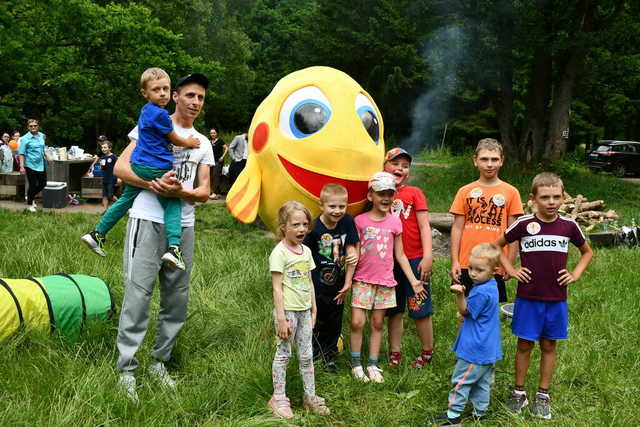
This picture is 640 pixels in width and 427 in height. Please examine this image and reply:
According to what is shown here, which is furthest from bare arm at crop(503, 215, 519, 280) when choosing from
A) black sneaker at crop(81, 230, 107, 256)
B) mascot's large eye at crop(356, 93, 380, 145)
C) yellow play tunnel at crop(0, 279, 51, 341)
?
yellow play tunnel at crop(0, 279, 51, 341)

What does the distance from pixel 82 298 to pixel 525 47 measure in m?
14.2

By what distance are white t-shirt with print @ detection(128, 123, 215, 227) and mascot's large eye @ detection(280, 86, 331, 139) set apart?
83 centimetres

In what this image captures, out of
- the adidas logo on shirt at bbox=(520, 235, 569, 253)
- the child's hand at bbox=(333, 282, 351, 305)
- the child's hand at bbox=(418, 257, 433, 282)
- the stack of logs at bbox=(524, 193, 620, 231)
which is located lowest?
the stack of logs at bbox=(524, 193, 620, 231)

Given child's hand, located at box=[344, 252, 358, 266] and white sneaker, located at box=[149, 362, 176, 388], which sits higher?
child's hand, located at box=[344, 252, 358, 266]

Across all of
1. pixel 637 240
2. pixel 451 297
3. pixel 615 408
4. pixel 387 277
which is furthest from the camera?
pixel 637 240

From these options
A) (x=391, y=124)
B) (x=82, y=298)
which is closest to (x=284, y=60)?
(x=391, y=124)

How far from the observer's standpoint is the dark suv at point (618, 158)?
81.4ft

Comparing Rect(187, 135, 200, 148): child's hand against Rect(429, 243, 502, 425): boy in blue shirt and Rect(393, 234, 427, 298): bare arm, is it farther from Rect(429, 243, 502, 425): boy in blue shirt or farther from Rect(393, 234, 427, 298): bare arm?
Rect(429, 243, 502, 425): boy in blue shirt

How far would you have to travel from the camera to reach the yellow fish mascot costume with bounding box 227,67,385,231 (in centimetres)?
444

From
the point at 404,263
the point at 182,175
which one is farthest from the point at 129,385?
the point at 404,263

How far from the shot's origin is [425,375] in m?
4.28

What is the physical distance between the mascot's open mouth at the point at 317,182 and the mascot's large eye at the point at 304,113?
0.24m

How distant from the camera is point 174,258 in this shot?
3.61 meters

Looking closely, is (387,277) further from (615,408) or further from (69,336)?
(69,336)
